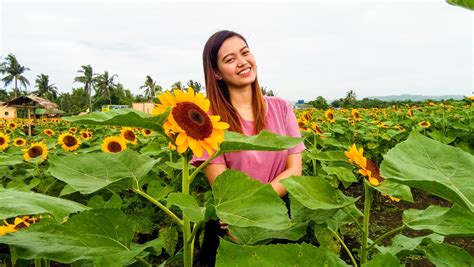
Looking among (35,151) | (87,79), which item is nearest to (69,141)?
(35,151)

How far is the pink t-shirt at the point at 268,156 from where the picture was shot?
2.25 metres

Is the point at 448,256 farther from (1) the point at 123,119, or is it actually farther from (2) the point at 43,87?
(2) the point at 43,87

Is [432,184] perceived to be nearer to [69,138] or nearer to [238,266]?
[238,266]

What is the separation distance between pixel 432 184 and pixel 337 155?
0.88 metres

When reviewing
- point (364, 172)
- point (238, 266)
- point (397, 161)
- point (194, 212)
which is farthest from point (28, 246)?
point (364, 172)

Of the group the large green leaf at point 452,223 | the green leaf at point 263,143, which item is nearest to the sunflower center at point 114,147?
the green leaf at point 263,143

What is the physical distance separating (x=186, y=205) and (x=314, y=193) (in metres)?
0.32

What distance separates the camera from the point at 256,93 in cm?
232

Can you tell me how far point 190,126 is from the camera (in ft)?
3.68

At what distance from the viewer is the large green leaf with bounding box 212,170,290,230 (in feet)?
2.98

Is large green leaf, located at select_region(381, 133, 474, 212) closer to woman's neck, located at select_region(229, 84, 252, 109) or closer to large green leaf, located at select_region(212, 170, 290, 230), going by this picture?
large green leaf, located at select_region(212, 170, 290, 230)

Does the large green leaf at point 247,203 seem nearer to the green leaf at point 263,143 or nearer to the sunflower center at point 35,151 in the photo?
the green leaf at point 263,143

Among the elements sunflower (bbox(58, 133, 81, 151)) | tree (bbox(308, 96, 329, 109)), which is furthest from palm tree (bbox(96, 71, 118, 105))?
sunflower (bbox(58, 133, 81, 151))

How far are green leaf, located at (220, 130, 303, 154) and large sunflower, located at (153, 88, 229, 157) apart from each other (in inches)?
1.2
